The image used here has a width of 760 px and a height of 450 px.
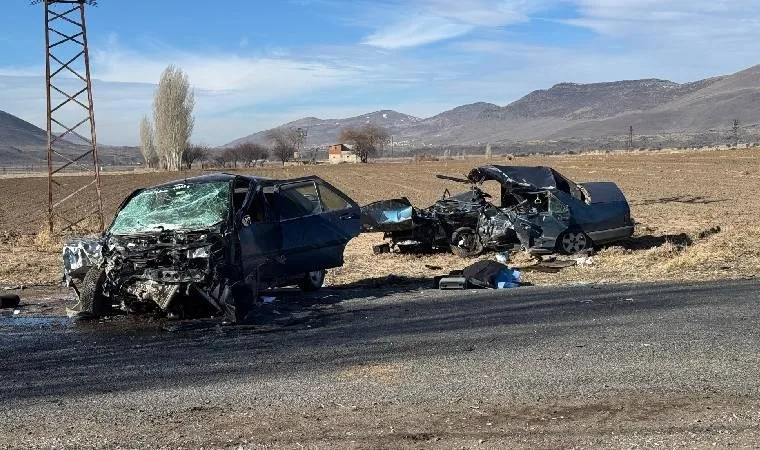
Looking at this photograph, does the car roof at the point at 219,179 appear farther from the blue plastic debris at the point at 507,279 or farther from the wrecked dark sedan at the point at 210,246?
the blue plastic debris at the point at 507,279

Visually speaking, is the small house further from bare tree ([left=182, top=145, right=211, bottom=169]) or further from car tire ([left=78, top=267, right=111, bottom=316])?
car tire ([left=78, top=267, right=111, bottom=316])

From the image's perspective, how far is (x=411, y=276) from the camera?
13.2 meters

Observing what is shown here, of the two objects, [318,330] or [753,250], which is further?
[753,250]

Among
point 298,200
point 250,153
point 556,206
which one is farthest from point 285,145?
point 298,200

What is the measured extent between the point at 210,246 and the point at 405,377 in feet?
11.4

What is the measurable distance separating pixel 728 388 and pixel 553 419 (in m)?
1.57

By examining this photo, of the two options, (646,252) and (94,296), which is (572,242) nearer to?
(646,252)

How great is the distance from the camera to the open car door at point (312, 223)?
34.4 ft

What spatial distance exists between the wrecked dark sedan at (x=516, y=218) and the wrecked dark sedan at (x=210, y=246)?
415cm

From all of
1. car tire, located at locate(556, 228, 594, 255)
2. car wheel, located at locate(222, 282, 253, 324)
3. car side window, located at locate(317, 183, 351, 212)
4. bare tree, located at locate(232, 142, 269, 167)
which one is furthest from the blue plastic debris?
bare tree, located at locate(232, 142, 269, 167)

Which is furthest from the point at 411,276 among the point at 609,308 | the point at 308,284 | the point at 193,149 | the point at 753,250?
the point at 193,149

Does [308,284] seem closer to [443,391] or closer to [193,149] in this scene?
[443,391]

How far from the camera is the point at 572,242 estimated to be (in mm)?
14461

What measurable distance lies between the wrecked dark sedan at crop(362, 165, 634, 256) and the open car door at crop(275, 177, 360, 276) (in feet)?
12.4
